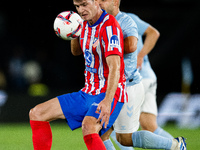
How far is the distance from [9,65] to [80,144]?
499cm

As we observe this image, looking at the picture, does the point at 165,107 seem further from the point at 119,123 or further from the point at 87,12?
the point at 87,12

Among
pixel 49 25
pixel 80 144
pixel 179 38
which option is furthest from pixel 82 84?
pixel 80 144

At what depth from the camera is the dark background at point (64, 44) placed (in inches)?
400

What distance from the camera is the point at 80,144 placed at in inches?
238

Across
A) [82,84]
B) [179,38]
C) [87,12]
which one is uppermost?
[87,12]

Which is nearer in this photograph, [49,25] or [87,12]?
[87,12]

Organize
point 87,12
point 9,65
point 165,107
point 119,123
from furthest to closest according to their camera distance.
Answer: point 9,65
point 165,107
point 119,123
point 87,12

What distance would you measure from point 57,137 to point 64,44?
13.1 feet

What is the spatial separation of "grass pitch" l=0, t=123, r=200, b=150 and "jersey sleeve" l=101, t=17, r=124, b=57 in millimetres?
2567

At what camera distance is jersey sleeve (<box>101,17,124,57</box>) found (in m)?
3.33

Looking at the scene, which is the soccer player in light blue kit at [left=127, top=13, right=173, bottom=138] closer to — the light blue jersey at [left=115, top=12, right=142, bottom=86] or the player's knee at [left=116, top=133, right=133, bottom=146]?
the light blue jersey at [left=115, top=12, right=142, bottom=86]

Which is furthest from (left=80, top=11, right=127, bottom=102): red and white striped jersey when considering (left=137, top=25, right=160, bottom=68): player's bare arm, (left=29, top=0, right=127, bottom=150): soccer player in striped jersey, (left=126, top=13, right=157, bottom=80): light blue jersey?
(left=126, top=13, right=157, bottom=80): light blue jersey

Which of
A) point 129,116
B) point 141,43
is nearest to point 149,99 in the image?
point 141,43

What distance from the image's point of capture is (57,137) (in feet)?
22.0
